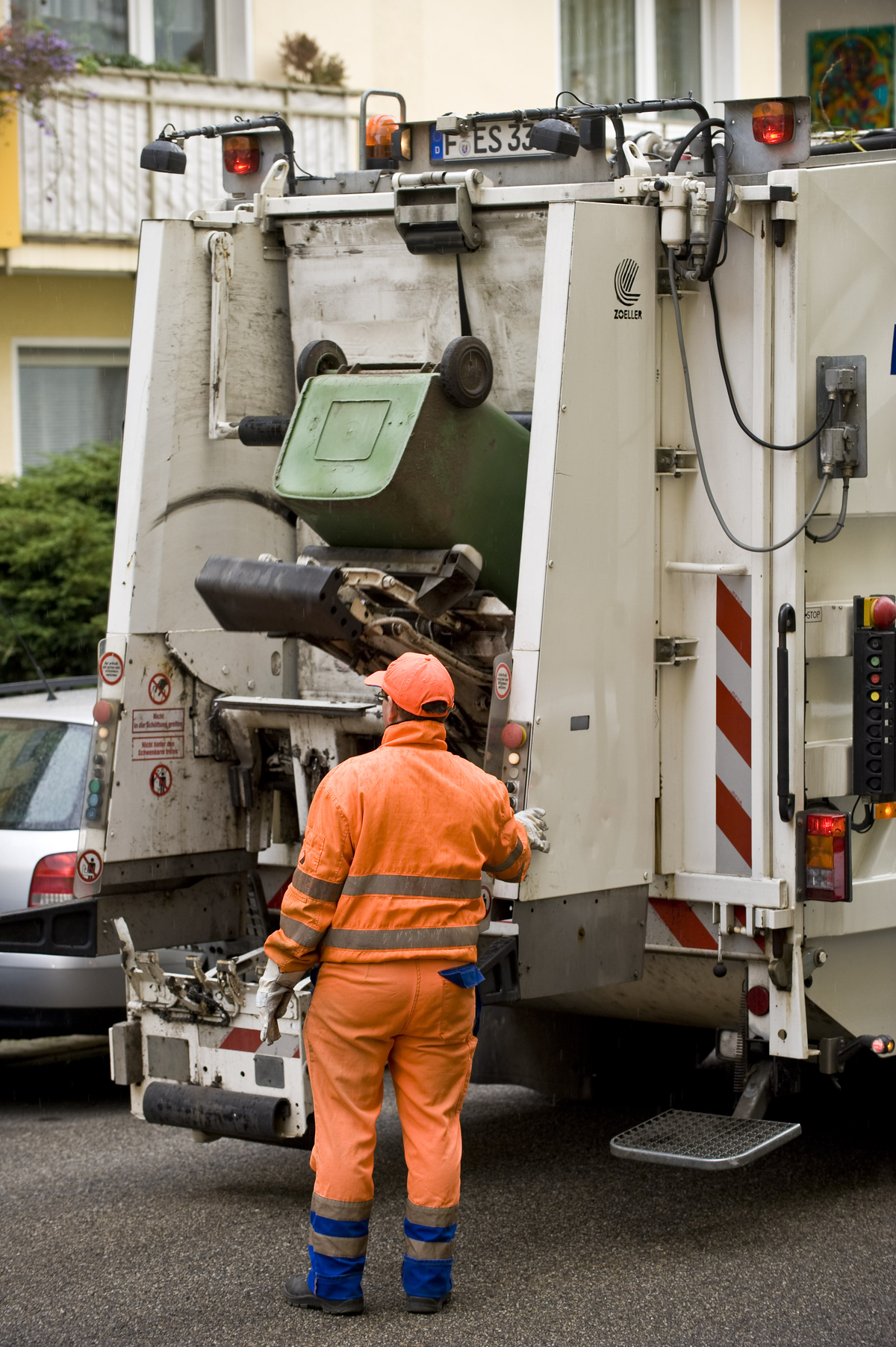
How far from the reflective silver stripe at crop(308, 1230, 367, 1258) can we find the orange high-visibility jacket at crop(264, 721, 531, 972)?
65cm

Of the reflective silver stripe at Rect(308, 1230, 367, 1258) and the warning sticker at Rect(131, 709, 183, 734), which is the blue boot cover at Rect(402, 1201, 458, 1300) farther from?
the warning sticker at Rect(131, 709, 183, 734)

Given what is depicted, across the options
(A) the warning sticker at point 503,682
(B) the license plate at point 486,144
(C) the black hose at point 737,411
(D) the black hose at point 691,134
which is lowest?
(A) the warning sticker at point 503,682

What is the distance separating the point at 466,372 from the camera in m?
5.02

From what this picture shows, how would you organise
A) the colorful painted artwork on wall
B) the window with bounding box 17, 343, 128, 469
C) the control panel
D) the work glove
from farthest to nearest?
the colorful painted artwork on wall, the window with bounding box 17, 343, 128, 469, the control panel, the work glove

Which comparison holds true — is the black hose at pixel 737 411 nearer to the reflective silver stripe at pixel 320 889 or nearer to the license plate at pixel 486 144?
the license plate at pixel 486 144

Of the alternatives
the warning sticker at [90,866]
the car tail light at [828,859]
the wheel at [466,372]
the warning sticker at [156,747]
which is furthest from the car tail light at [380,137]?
the car tail light at [828,859]

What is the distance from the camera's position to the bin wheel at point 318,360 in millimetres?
5457

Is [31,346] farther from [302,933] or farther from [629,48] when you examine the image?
[302,933]

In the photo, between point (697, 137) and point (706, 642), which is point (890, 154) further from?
point (706, 642)

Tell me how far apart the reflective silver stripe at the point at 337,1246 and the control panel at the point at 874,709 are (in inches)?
73.1

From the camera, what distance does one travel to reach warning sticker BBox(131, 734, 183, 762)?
5.57 meters

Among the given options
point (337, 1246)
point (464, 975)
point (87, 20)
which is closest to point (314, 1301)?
point (337, 1246)

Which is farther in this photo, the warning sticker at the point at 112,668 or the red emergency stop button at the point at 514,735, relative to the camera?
the warning sticker at the point at 112,668

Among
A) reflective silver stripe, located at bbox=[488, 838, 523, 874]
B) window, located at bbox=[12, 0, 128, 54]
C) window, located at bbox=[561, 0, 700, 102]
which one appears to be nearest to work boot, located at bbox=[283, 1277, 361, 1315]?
reflective silver stripe, located at bbox=[488, 838, 523, 874]
